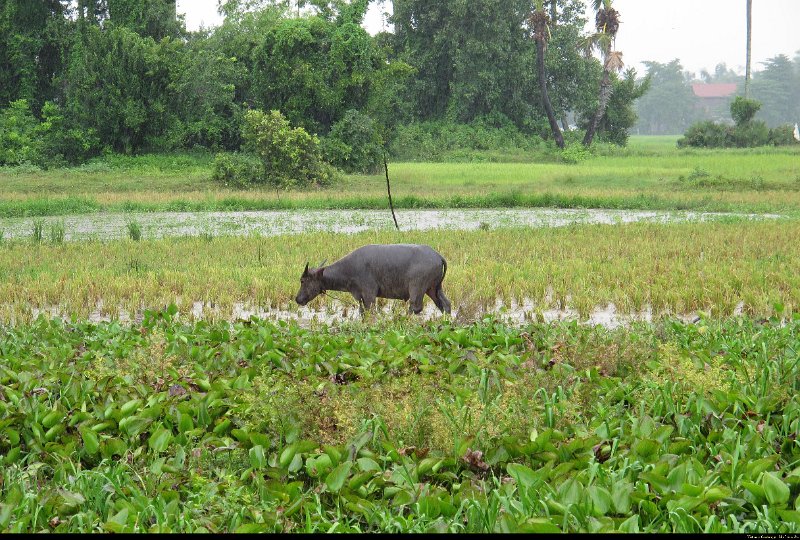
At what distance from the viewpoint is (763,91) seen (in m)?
64.5

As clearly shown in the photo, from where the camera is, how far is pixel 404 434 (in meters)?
3.62

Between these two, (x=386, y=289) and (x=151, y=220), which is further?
(x=151, y=220)

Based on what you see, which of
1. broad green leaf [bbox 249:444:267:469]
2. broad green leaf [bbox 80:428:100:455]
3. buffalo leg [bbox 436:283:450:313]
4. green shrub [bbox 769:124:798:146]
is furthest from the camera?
green shrub [bbox 769:124:798:146]

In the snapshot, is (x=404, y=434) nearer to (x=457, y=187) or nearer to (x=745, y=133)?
(x=457, y=187)

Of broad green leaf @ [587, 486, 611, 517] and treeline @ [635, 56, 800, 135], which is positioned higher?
treeline @ [635, 56, 800, 135]

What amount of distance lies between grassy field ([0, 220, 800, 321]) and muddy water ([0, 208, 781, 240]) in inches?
57.1

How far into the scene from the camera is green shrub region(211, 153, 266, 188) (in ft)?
72.6

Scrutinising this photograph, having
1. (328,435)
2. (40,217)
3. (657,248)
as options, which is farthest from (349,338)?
(40,217)

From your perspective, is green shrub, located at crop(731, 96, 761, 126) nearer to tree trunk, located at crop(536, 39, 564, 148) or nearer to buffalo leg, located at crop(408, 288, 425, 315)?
tree trunk, located at crop(536, 39, 564, 148)

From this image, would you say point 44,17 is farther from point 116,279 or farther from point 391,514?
point 391,514

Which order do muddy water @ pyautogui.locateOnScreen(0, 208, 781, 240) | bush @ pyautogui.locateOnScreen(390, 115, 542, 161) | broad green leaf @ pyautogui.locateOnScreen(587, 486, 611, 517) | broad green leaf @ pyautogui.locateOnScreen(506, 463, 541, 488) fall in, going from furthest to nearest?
bush @ pyautogui.locateOnScreen(390, 115, 542, 161) < muddy water @ pyautogui.locateOnScreen(0, 208, 781, 240) < broad green leaf @ pyautogui.locateOnScreen(506, 463, 541, 488) < broad green leaf @ pyautogui.locateOnScreen(587, 486, 611, 517)

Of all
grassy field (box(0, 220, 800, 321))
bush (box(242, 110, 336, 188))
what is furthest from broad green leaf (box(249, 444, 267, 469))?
bush (box(242, 110, 336, 188))

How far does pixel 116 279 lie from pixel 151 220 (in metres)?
7.40

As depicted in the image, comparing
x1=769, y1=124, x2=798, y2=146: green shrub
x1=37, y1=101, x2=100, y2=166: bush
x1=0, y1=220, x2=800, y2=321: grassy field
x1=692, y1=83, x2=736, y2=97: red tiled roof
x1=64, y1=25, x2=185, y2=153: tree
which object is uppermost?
x1=692, y1=83, x2=736, y2=97: red tiled roof
